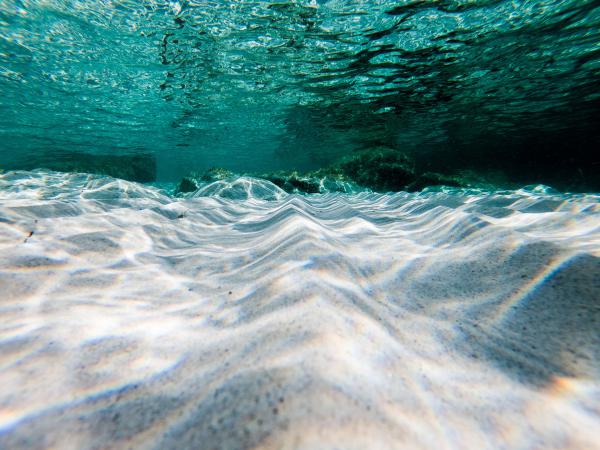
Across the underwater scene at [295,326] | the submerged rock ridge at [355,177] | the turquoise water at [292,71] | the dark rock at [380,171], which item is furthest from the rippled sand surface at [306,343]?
the dark rock at [380,171]

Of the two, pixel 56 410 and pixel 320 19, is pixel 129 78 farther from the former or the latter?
pixel 56 410

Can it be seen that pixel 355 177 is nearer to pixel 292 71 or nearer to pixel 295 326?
pixel 292 71

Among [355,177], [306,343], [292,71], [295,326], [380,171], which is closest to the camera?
[306,343]

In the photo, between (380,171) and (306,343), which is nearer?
(306,343)

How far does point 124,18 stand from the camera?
8.95 meters

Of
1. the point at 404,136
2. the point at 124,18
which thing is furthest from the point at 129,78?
the point at 404,136

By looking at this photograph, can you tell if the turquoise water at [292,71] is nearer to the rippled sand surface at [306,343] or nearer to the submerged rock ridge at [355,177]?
the submerged rock ridge at [355,177]

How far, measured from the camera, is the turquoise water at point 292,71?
339 inches

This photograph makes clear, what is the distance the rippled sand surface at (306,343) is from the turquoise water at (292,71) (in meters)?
9.42

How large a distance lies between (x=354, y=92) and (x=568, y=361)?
632 inches

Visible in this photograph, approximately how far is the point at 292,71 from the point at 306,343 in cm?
1407

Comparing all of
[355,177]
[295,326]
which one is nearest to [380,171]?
[355,177]

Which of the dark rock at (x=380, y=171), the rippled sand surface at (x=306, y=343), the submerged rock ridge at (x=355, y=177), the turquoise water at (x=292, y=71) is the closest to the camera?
the rippled sand surface at (x=306, y=343)

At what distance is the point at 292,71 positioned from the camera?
41.4ft
